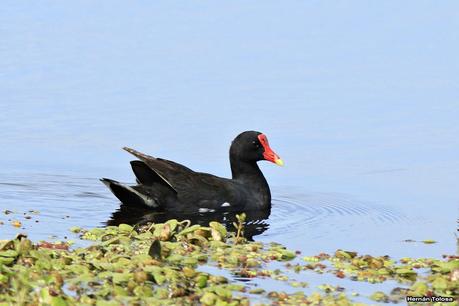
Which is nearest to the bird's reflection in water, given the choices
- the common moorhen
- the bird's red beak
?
the common moorhen

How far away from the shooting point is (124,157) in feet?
51.6

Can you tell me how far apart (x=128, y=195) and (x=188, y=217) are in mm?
697

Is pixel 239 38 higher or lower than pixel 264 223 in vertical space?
higher

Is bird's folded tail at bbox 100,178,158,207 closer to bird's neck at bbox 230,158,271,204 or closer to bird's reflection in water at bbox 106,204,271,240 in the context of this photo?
bird's reflection in water at bbox 106,204,271,240

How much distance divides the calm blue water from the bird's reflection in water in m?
0.15

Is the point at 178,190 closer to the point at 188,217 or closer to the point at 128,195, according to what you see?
the point at 188,217

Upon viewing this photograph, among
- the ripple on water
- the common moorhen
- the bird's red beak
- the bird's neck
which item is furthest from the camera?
the bird's red beak

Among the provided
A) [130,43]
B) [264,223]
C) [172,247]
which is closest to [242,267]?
[172,247]

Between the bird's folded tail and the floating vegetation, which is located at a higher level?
the bird's folded tail

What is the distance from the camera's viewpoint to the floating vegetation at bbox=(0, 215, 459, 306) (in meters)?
8.58

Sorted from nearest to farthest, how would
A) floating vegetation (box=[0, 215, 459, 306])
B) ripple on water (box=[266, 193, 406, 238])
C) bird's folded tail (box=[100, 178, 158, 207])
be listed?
floating vegetation (box=[0, 215, 459, 306]), ripple on water (box=[266, 193, 406, 238]), bird's folded tail (box=[100, 178, 158, 207])

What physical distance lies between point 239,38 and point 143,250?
10614 mm

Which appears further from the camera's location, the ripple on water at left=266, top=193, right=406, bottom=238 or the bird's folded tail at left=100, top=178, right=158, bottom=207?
the bird's folded tail at left=100, top=178, right=158, bottom=207

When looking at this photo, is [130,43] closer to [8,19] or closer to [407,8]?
[8,19]
